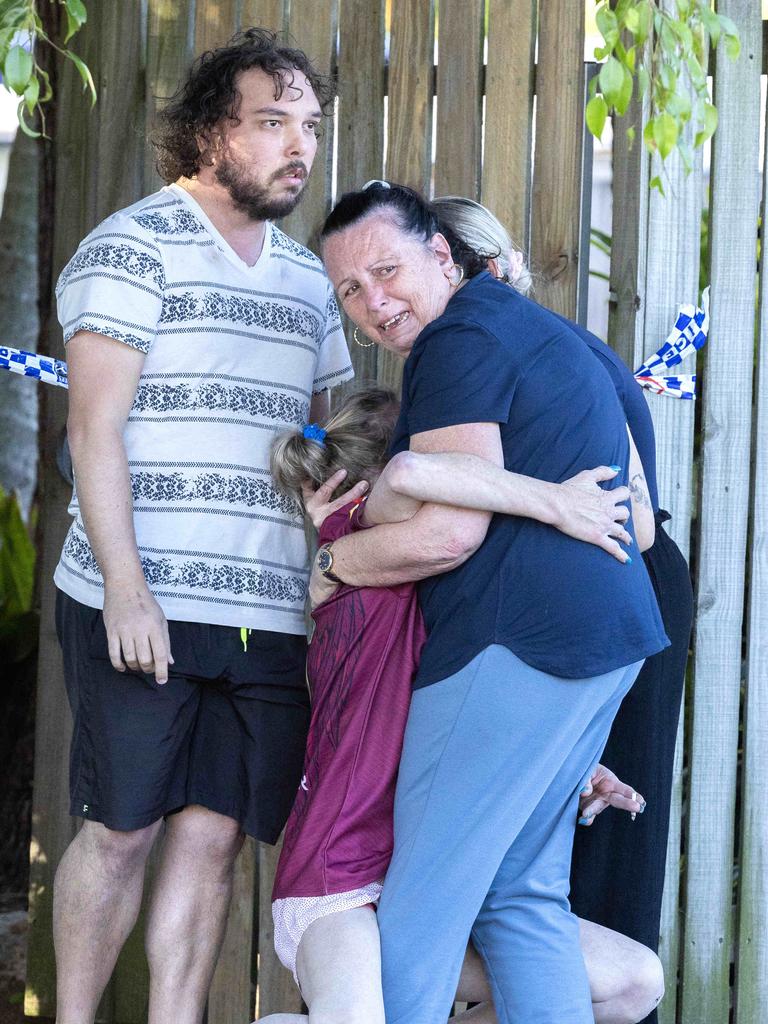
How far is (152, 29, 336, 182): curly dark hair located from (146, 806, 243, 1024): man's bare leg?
1.36 metres

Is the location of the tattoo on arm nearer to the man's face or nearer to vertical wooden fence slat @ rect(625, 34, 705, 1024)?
vertical wooden fence slat @ rect(625, 34, 705, 1024)

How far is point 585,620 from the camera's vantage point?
205 centimetres

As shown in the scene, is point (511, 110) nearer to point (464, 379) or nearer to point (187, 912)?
point (464, 379)

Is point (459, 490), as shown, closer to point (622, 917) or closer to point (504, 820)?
point (504, 820)

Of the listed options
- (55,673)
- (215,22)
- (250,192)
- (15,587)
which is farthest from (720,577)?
(15,587)

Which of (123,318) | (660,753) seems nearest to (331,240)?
(123,318)

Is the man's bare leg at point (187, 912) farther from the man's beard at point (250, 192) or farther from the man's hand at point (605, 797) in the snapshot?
the man's beard at point (250, 192)

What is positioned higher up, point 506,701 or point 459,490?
point 459,490

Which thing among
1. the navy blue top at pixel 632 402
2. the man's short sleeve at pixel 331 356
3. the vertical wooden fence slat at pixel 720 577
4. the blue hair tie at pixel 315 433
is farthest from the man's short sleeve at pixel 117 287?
the vertical wooden fence slat at pixel 720 577

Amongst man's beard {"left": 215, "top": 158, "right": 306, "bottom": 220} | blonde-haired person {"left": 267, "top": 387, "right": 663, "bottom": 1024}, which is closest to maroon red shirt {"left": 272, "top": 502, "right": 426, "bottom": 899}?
blonde-haired person {"left": 267, "top": 387, "right": 663, "bottom": 1024}

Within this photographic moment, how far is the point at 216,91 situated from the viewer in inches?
104

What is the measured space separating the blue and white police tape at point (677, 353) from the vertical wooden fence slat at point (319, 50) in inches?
35.6

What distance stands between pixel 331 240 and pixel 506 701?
912 millimetres

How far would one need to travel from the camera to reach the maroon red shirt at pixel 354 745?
212 cm
